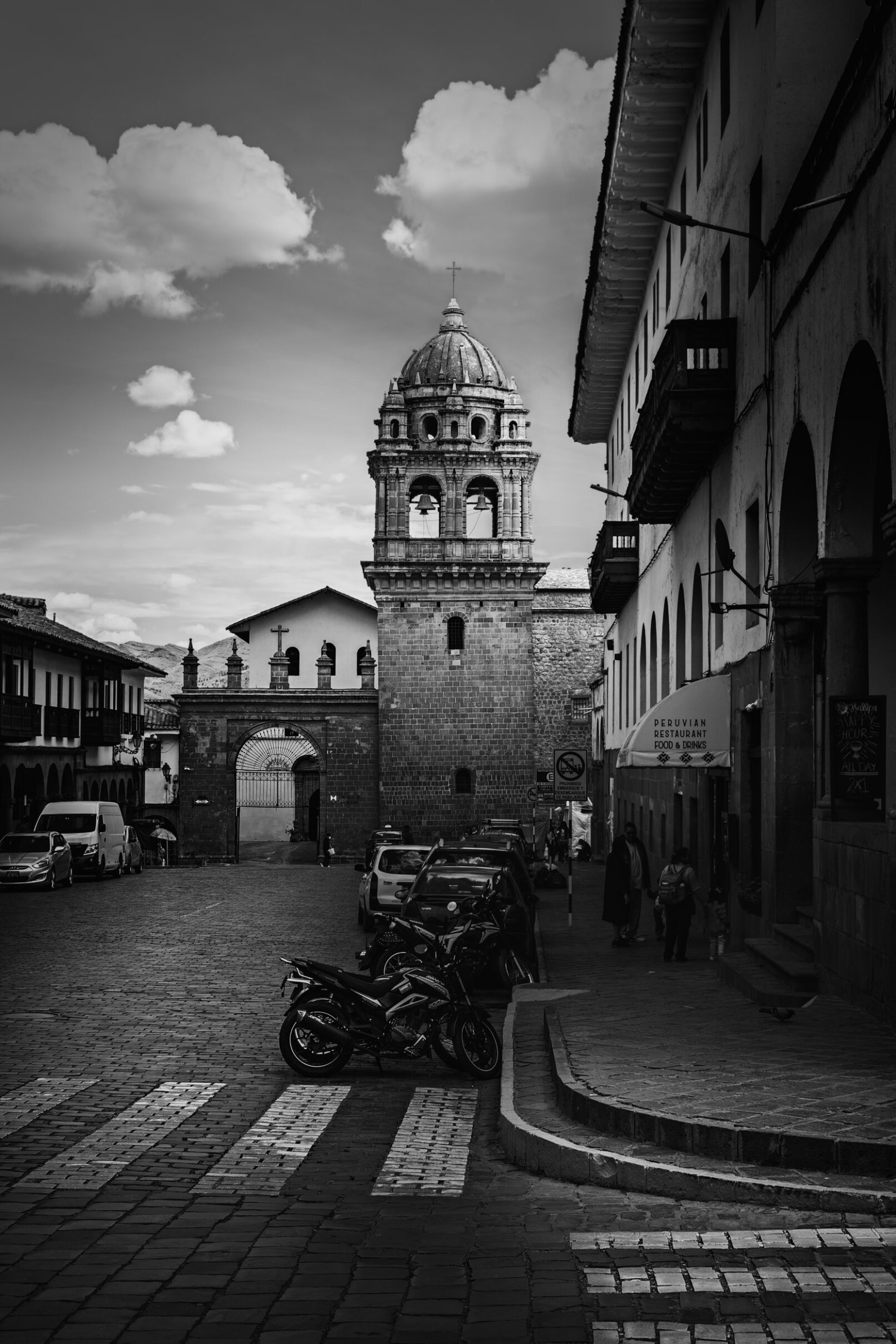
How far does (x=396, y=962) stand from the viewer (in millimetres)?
15484

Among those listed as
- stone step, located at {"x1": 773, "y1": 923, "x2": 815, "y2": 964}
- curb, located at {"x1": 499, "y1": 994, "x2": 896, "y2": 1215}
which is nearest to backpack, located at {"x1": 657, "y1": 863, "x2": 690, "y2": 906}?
stone step, located at {"x1": 773, "y1": 923, "x2": 815, "y2": 964}

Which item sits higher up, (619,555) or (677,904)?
(619,555)

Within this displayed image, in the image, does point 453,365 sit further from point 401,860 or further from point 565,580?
point 401,860

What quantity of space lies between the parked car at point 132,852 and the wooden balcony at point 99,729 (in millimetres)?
11927

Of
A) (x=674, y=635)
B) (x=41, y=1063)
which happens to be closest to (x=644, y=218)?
(x=674, y=635)

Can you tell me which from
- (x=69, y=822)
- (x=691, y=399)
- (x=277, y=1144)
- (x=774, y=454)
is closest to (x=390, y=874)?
(x=691, y=399)

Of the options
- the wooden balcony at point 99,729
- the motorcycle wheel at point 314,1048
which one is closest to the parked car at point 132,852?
the wooden balcony at point 99,729

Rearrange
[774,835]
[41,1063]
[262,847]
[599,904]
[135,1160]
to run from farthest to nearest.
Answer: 1. [262,847]
2. [599,904]
3. [774,835]
4. [41,1063]
5. [135,1160]

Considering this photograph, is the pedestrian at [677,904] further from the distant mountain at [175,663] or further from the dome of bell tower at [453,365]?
the distant mountain at [175,663]

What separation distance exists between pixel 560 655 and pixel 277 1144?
60.8 metres

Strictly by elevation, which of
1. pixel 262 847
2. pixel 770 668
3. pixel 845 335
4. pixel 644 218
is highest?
pixel 644 218

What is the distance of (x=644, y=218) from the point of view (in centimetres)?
2522

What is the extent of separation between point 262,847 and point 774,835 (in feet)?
193

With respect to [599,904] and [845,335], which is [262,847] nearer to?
[599,904]
